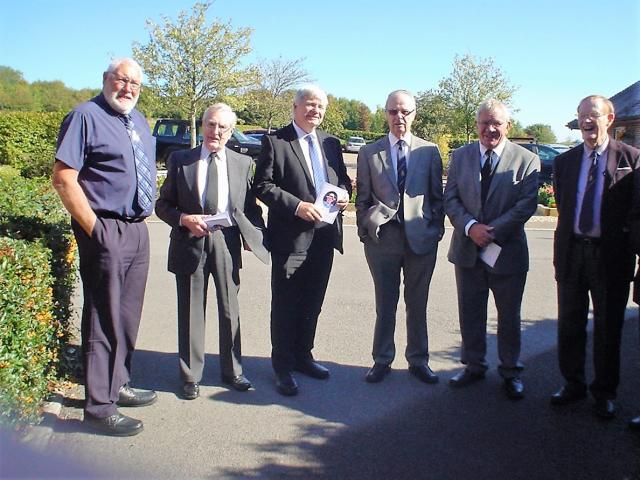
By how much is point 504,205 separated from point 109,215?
2.88 metres

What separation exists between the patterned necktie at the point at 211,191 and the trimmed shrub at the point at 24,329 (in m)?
1.15

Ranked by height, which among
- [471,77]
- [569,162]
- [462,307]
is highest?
[471,77]

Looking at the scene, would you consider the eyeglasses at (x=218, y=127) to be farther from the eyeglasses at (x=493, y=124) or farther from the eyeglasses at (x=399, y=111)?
the eyeglasses at (x=493, y=124)

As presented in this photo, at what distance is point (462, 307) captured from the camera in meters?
4.77

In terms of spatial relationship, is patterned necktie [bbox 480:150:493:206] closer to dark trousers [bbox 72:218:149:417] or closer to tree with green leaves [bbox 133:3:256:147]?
dark trousers [bbox 72:218:149:417]

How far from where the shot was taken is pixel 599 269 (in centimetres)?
416

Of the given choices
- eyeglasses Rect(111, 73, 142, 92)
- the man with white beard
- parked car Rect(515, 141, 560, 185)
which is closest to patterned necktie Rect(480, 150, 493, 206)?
the man with white beard

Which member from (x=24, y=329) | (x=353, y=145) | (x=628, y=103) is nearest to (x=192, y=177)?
(x=24, y=329)

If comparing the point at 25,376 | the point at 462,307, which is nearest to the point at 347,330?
the point at 462,307

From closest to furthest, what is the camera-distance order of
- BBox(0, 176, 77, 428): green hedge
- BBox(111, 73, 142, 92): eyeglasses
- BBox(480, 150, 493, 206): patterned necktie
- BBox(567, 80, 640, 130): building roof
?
BBox(111, 73, 142, 92): eyeglasses
BBox(0, 176, 77, 428): green hedge
BBox(480, 150, 493, 206): patterned necktie
BBox(567, 80, 640, 130): building roof

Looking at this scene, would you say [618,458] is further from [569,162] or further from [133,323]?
[133,323]

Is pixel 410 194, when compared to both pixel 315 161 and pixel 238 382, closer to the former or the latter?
pixel 315 161

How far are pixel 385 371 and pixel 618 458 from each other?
1837mm

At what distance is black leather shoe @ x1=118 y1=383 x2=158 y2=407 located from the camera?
434cm
